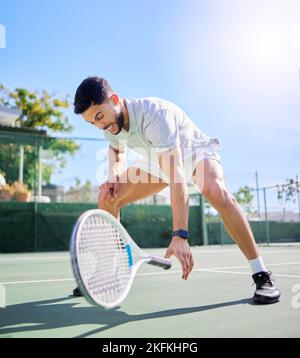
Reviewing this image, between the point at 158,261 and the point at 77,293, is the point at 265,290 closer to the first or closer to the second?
the point at 158,261

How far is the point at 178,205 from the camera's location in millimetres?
1729

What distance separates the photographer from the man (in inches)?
69.7

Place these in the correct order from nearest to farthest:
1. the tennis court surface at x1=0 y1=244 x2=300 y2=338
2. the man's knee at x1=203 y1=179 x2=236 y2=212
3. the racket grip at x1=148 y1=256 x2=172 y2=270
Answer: the tennis court surface at x1=0 y1=244 x2=300 y2=338, the racket grip at x1=148 y1=256 x2=172 y2=270, the man's knee at x1=203 y1=179 x2=236 y2=212

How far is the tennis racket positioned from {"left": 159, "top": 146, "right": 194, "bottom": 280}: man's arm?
0.47 feet

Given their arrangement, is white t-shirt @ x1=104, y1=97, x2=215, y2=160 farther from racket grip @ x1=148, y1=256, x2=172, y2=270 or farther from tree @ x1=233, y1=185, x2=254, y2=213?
tree @ x1=233, y1=185, x2=254, y2=213

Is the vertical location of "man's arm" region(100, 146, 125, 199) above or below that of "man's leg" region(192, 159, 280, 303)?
above

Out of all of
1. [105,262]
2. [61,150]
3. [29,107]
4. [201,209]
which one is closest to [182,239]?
[105,262]

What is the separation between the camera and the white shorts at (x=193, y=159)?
2.23 meters

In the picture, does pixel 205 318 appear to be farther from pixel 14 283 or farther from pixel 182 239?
pixel 14 283

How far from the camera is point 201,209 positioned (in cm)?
1219

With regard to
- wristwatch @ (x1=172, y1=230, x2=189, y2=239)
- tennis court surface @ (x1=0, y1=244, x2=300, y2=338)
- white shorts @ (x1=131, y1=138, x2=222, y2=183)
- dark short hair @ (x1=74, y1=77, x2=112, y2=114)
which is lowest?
tennis court surface @ (x1=0, y1=244, x2=300, y2=338)

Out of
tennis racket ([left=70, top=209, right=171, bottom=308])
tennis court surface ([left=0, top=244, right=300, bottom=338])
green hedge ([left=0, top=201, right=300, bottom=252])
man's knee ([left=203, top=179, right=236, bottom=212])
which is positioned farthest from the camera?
green hedge ([left=0, top=201, right=300, bottom=252])

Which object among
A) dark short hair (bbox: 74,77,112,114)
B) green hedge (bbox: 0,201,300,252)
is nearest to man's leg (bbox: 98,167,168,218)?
dark short hair (bbox: 74,77,112,114)

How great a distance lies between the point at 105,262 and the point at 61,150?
40.9ft
